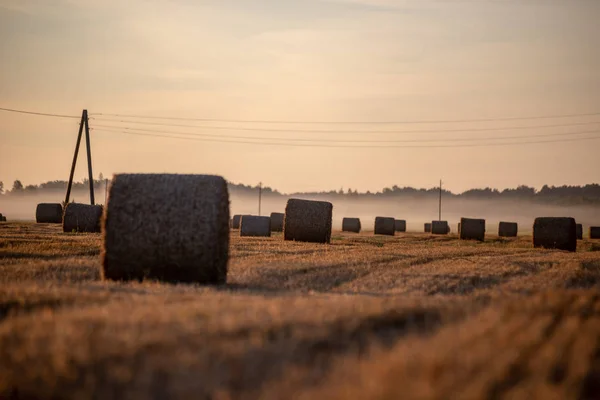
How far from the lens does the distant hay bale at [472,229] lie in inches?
1678

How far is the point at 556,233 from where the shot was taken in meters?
31.0

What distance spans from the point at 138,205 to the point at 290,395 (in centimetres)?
817

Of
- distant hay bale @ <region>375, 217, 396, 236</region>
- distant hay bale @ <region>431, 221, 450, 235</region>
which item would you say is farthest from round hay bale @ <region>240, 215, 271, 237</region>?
distant hay bale @ <region>431, 221, 450, 235</region>

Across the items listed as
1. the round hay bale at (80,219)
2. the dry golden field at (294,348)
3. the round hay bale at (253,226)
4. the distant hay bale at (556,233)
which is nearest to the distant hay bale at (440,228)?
the distant hay bale at (556,233)

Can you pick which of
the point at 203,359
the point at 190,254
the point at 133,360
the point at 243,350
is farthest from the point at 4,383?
the point at 190,254

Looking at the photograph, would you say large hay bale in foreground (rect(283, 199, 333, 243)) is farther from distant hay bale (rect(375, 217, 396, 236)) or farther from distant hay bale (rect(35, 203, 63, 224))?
distant hay bale (rect(375, 217, 396, 236))

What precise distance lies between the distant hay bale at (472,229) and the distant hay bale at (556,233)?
1041cm

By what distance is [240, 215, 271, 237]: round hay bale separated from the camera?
111 ft

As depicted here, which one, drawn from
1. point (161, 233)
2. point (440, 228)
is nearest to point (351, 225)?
point (440, 228)

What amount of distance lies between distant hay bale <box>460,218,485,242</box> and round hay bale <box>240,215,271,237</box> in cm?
1562

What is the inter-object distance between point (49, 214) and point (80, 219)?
15437mm

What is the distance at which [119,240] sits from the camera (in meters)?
10.9

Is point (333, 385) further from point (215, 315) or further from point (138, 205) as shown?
point (138, 205)

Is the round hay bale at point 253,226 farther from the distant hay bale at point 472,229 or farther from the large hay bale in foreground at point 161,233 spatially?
the large hay bale in foreground at point 161,233
